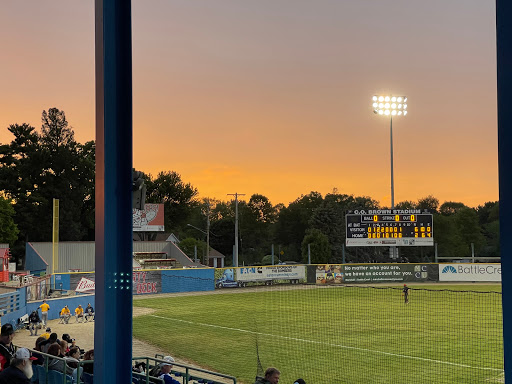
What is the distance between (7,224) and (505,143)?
7140 centimetres

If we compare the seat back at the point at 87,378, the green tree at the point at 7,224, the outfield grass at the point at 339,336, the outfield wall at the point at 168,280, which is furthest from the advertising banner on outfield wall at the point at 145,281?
the seat back at the point at 87,378

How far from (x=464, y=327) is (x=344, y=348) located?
25.8 ft

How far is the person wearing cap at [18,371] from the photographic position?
249 inches

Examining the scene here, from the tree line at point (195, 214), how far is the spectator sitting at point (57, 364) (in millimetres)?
56848

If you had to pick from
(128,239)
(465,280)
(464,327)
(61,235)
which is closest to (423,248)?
(465,280)

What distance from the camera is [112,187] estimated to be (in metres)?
5.28

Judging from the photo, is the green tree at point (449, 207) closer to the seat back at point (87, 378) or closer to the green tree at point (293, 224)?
the green tree at point (293, 224)

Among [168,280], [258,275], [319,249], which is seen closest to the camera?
[168,280]

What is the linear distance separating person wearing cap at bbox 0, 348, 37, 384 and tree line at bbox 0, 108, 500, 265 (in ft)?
195

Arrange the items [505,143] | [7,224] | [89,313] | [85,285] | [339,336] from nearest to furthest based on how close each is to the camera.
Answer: [505,143] < [339,336] < [89,313] < [85,285] < [7,224]

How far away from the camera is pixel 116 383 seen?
5145 mm

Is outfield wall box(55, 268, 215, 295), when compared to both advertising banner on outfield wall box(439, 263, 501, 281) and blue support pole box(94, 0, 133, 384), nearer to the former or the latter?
advertising banner on outfield wall box(439, 263, 501, 281)

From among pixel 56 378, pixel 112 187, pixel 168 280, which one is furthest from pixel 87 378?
pixel 168 280

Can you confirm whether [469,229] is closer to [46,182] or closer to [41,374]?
[46,182]
